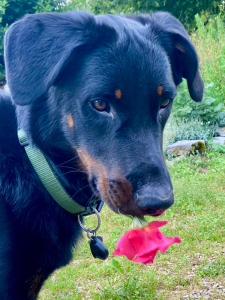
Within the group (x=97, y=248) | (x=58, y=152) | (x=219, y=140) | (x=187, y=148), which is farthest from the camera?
(x=219, y=140)

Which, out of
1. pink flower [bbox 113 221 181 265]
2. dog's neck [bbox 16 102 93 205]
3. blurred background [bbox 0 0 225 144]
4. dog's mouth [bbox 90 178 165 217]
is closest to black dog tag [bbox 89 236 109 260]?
dog's neck [bbox 16 102 93 205]

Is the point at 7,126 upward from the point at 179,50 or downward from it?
downward

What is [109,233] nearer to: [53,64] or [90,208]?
[90,208]

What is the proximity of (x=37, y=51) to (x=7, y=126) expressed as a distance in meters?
0.41

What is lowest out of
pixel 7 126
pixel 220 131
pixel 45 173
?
pixel 220 131

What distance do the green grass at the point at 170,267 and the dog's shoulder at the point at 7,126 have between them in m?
0.73

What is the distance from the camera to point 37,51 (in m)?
2.24

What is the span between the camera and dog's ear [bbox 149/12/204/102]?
8.52 feet

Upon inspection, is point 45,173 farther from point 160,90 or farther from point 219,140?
point 219,140

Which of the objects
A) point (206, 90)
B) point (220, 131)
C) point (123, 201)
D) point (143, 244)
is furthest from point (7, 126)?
point (206, 90)

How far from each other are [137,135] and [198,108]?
212 inches

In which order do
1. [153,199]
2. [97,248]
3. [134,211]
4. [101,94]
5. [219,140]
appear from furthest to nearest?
[219,140]
[97,248]
[101,94]
[134,211]
[153,199]

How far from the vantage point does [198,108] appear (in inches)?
294

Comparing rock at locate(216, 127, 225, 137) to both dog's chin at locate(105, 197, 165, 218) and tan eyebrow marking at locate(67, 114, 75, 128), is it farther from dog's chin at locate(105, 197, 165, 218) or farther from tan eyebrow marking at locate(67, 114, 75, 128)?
dog's chin at locate(105, 197, 165, 218)
